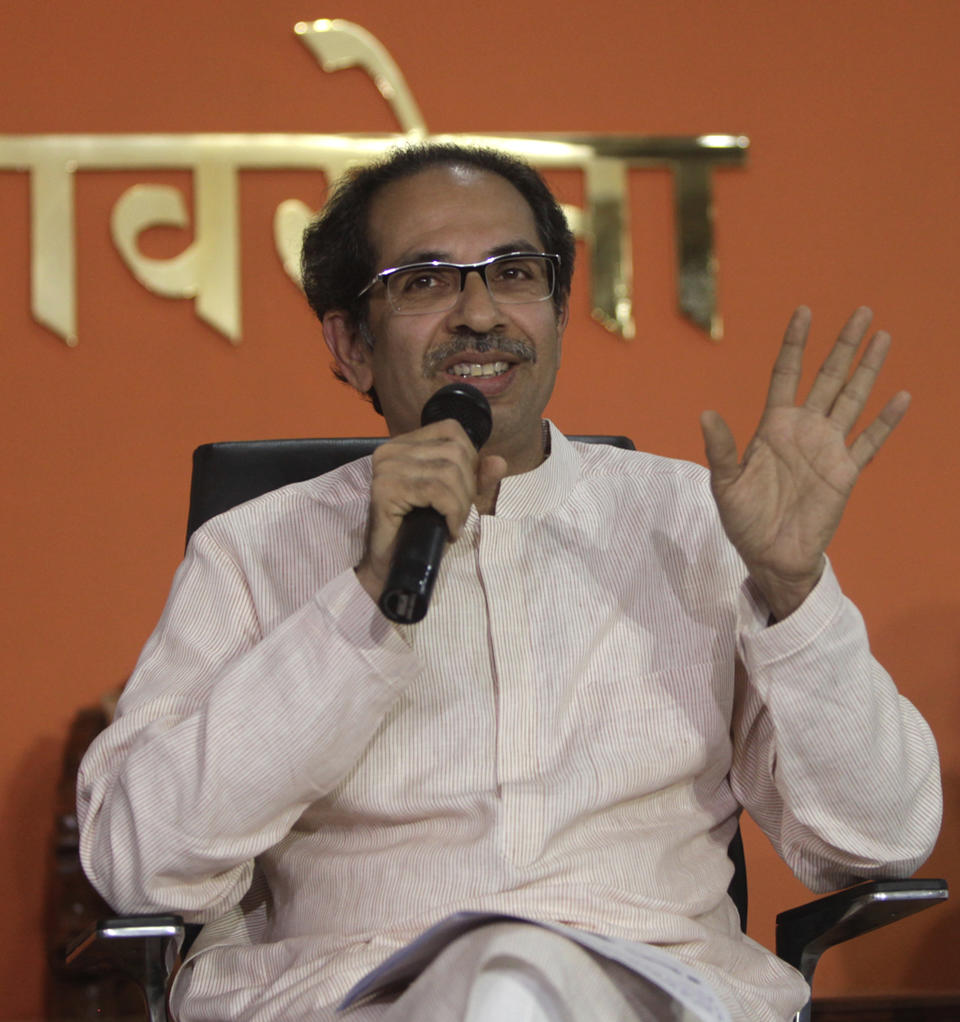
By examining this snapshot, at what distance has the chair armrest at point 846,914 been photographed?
1259 mm

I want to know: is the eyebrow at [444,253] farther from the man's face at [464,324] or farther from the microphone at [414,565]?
the microphone at [414,565]

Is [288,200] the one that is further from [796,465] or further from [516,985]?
[516,985]

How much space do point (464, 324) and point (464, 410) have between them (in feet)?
0.69

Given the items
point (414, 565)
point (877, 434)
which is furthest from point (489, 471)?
point (877, 434)

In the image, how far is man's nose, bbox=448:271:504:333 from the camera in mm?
1535

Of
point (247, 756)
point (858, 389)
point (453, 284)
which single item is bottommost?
point (247, 756)

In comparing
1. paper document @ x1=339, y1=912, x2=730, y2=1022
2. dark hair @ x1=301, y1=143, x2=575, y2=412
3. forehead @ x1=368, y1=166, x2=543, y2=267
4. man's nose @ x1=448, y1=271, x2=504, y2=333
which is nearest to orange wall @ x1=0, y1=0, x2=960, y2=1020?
dark hair @ x1=301, y1=143, x2=575, y2=412

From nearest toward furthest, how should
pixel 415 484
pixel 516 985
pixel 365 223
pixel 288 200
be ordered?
pixel 516 985 < pixel 415 484 < pixel 365 223 < pixel 288 200

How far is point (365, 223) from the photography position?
1.74 metres

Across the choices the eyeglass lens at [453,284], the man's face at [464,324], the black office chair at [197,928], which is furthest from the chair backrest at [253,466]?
the eyeglass lens at [453,284]

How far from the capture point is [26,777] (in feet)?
8.87

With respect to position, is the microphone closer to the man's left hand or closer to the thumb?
the thumb

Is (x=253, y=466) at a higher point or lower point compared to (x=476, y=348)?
lower

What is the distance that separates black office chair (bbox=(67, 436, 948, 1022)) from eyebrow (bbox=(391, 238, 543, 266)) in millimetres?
272
